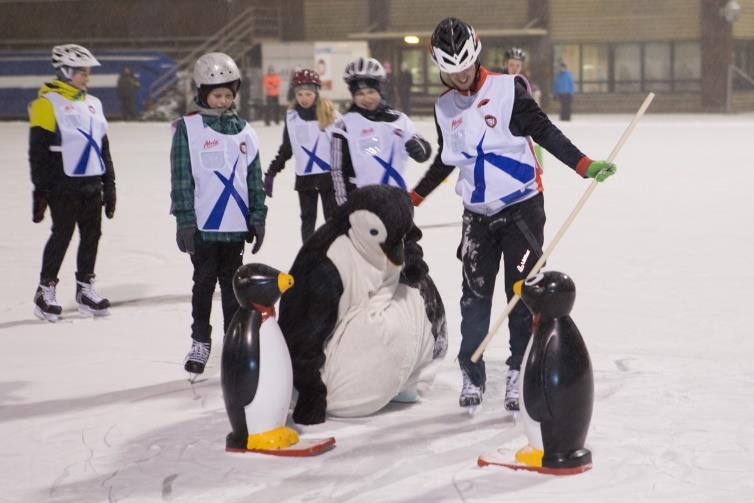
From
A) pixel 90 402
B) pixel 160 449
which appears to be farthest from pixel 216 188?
pixel 160 449

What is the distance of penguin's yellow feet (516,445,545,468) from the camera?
165 inches

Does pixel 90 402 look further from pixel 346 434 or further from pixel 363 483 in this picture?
pixel 363 483

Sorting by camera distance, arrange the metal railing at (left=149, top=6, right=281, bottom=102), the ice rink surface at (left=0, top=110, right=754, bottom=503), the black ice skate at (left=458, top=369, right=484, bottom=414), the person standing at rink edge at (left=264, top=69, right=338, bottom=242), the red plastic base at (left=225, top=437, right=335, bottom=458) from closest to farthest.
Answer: the ice rink surface at (left=0, top=110, right=754, bottom=503), the red plastic base at (left=225, top=437, right=335, bottom=458), the black ice skate at (left=458, top=369, right=484, bottom=414), the person standing at rink edge at (left=264, top=69, right=338, bottom=242), the metal railing at (left=149, top=6, right=281, bottom=102)

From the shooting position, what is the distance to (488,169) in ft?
16.2

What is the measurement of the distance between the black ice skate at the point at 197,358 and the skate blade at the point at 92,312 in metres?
1.62

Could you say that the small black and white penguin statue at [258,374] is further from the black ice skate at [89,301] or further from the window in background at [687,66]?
the window in background at [687,66]

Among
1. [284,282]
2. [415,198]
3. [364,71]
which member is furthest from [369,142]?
[284,282]

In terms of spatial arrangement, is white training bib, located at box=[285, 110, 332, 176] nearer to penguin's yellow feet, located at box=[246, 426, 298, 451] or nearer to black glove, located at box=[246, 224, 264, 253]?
black glove, located at box=[246, 224, 264, 253]

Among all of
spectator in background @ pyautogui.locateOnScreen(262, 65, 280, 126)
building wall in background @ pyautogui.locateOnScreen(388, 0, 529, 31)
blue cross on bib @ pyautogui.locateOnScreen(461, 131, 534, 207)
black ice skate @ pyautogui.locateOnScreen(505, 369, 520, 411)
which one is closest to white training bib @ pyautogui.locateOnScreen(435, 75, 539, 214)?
blue cross on bib @ pyautogui.locateOnScreen(461, 131, 534, 207)

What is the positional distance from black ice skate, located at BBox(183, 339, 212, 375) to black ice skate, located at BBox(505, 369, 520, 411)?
1.50 m

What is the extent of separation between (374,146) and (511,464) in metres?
2.90

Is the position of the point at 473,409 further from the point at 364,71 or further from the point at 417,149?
the point at 364,71

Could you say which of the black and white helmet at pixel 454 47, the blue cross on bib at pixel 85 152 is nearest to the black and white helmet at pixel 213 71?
the black and white helmet at pixel 454 47

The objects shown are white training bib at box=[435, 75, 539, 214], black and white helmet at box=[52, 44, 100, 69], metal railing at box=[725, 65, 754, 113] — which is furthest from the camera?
metal railing at box=[725, 65, 754, 113]
